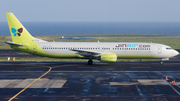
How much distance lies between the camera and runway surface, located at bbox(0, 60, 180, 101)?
25.1 metres

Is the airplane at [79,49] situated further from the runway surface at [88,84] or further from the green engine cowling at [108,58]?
the runway surface at [88,84]

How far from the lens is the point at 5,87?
29.0 m

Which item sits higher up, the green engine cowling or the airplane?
the airplane

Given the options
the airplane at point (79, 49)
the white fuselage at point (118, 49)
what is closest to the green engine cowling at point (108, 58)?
the airplane at point (79, 49)

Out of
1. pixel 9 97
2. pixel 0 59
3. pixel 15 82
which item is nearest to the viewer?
pixel 9 97

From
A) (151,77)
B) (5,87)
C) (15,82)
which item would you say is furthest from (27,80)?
(151,77)

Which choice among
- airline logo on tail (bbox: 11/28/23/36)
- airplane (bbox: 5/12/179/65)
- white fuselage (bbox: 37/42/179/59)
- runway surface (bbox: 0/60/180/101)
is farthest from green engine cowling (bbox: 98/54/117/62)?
airline logo on tail (bbox: 11/28/23/36)

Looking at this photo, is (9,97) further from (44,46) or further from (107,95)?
(44,46)

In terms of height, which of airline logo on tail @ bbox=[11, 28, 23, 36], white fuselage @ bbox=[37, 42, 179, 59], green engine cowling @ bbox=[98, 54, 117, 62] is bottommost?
green engine cowling @ bbox=[98, 54, 117, 62]

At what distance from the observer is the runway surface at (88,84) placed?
25.1 m

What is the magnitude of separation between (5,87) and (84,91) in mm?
10176

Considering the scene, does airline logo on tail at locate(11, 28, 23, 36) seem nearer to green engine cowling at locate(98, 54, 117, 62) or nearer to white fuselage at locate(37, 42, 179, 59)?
white fuselage at locate(37, 42, 179, 59)

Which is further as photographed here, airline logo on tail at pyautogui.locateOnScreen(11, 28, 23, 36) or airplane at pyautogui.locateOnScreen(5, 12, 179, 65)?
airline logo on tail at pyautogui.locateOnScreen(11, 28, 23, 36)

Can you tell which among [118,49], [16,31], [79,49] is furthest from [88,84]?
[16,31]
